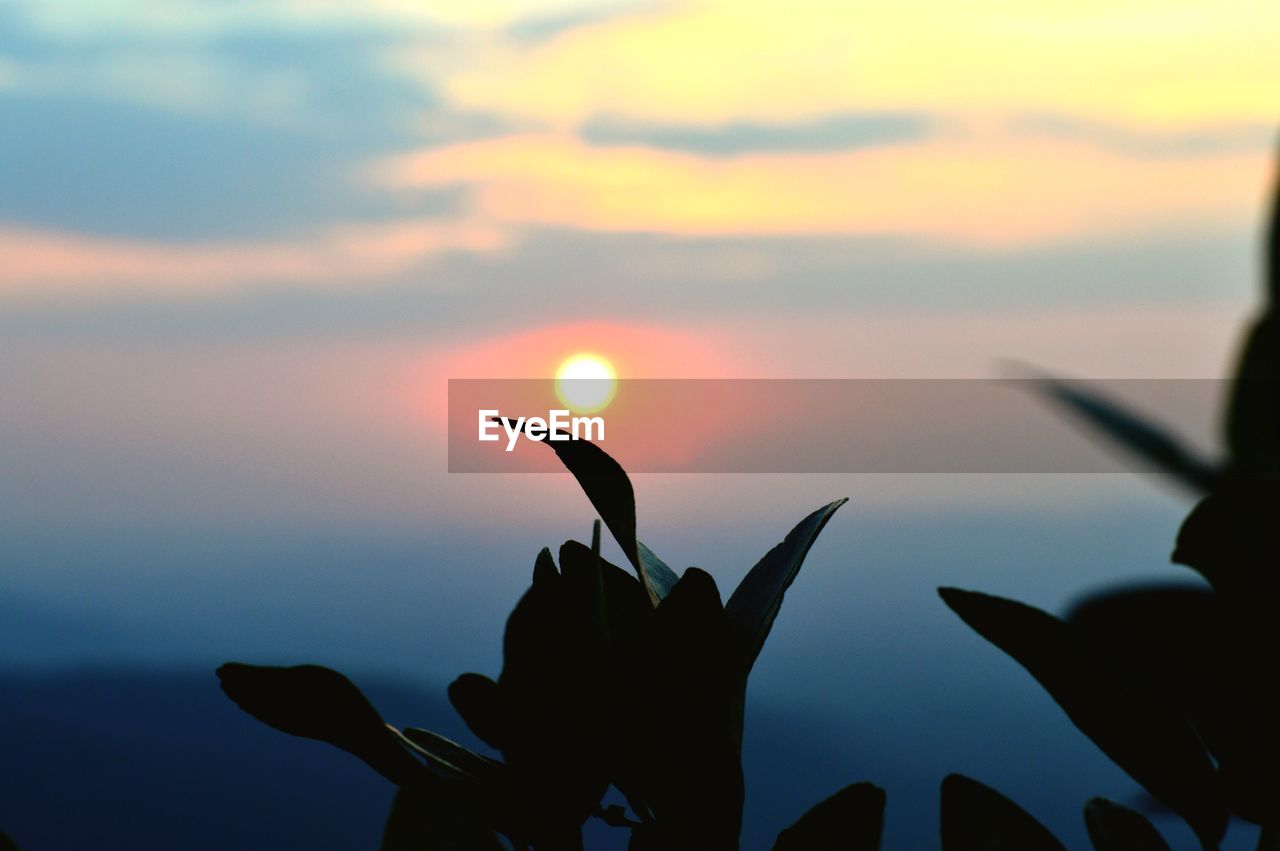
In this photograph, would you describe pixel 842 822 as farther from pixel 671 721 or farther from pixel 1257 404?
pixel 1257 404

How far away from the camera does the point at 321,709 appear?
578mm

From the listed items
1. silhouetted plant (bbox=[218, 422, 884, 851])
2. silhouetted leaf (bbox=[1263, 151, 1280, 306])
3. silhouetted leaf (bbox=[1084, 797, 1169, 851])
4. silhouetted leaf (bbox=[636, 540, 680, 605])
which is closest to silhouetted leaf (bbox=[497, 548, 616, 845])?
silhouetted plant (bbox=[218, 422, 884, 851])

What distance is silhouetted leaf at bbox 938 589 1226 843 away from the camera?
52cm

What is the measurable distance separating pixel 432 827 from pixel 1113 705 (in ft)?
1.11

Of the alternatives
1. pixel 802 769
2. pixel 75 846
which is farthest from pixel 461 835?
pixel 802 769

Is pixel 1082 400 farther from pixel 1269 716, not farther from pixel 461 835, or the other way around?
pixel 461 835

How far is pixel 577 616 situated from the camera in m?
0.59

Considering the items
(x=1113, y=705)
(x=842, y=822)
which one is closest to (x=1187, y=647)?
(x=1113, y=705)

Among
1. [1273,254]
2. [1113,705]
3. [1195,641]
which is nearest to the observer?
[1273,254]

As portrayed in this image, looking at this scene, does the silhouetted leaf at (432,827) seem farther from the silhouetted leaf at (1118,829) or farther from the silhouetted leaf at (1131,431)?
the silhouetted leaf at (1131,431)

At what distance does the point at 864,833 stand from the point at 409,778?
0.77 ft

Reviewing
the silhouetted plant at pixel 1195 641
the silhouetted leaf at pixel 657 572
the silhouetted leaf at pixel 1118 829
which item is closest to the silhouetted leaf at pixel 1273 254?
the silhouetted plant at pixel 1195 641

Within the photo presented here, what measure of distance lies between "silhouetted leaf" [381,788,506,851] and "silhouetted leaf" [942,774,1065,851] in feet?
0.75

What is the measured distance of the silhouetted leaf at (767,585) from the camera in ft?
2.07
